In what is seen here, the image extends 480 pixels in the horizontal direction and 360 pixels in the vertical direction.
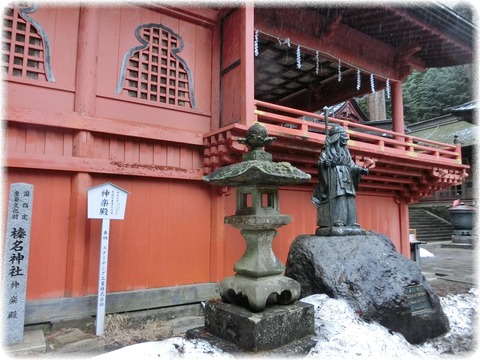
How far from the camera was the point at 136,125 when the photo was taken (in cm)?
577

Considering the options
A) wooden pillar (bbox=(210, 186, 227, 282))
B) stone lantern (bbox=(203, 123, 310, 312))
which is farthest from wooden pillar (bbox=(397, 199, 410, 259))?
stone lantern (bbox=(203, 123, 310, 312))

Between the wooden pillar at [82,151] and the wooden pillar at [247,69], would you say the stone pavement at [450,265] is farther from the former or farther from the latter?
the wooden pillar at [82,151]

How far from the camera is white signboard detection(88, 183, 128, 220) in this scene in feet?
16.2

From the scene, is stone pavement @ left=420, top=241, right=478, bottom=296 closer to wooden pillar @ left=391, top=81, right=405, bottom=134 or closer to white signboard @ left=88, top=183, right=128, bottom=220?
wooden pillar @ left=391, top=81, right=405, bottom=134

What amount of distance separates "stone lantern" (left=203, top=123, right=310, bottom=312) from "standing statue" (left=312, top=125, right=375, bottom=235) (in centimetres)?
190

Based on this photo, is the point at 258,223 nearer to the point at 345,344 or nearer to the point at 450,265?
the point at 345,344

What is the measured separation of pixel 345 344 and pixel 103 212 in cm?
379

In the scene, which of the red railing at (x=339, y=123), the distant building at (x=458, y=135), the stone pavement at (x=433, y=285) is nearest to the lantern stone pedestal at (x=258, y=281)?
the stone pavement at (x=433, y=285)

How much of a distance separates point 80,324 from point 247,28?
19.1 feet

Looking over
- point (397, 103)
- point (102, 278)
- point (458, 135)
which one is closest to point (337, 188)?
point (102, 278)

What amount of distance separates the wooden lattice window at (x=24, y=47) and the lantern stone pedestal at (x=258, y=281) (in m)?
3.64

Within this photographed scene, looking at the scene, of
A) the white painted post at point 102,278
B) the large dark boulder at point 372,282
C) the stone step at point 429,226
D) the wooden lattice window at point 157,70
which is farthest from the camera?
the stone step at point 429,226

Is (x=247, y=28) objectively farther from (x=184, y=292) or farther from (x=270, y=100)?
(x=270, y=100)

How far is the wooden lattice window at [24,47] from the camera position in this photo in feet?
16.5
